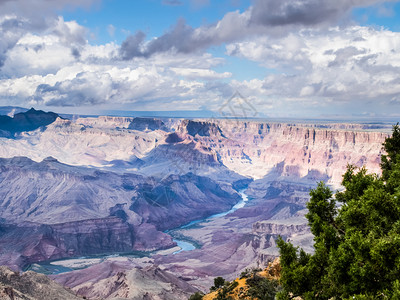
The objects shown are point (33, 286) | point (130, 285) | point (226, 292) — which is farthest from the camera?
point (130, 285)

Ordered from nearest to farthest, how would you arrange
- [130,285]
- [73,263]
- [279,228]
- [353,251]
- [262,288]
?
[353,251], [262,288], [130,285], [73,263], [279,228]

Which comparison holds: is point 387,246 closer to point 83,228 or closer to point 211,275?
point 211,275

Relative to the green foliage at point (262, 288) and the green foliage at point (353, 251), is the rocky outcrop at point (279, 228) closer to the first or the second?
the green foliage at point (262, 288)

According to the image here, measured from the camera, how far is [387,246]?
52.8ft

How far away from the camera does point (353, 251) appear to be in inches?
695

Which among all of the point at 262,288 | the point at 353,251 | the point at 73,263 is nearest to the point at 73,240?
the point at 73,263

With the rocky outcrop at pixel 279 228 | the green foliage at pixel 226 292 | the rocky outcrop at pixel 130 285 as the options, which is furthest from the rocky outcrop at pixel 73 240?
the green foliage at pixel 226 292

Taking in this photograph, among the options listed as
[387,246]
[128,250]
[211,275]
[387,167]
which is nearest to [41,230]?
[128,250]

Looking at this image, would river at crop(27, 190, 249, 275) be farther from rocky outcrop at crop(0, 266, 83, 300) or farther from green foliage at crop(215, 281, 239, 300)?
green foliage at crop(215, 281, 239, 300)

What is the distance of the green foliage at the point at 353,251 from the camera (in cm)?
1642

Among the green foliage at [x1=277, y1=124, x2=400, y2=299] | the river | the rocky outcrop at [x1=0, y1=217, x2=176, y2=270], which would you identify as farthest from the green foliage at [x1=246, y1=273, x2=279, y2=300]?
the rocky outcrop at [x1=0, y1=217, x2=176, y2=270]

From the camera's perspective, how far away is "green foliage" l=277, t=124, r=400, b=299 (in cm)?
1642

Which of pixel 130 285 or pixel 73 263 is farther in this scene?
pixel 73 263

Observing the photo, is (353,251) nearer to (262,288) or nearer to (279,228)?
(262,288)
